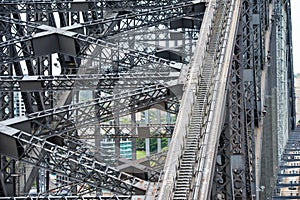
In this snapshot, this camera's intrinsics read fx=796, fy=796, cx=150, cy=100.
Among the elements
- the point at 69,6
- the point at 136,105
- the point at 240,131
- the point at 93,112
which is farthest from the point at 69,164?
the point at 69,6

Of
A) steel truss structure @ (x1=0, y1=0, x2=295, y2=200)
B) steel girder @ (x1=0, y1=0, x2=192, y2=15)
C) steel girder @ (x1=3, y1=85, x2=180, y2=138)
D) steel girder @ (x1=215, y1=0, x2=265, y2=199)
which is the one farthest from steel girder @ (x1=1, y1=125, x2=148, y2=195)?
steel girder @ (x1=0, y1=0, x2=192, y2=15)

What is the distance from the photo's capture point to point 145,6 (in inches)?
623

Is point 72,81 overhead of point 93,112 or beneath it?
overhead

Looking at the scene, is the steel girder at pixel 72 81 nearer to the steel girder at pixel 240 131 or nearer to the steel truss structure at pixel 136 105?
the steel truss structure at pixel 136 105

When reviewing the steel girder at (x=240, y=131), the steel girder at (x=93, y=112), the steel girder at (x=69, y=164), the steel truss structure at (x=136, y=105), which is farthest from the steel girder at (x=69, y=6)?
the steel girder at (x=69, y=164)

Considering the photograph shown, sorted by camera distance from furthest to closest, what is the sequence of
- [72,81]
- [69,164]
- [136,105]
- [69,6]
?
[69,6] < [72,81] < [136,105] < [69,164]

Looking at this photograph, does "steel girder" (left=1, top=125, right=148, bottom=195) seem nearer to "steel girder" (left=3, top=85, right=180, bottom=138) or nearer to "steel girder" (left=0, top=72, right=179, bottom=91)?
"steel girder" (left=3, top=85, right=180, bottom=138)

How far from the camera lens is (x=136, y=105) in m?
11.8

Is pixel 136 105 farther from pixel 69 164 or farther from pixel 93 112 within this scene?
pixel 69 164

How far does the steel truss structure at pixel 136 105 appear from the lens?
9.41 m

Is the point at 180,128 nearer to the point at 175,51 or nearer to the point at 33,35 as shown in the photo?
the point at 33,35

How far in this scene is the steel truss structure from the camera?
30.9 ft

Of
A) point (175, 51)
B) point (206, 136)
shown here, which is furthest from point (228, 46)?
point (175, 51)

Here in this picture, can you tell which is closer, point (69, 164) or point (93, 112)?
point (69, 164)
